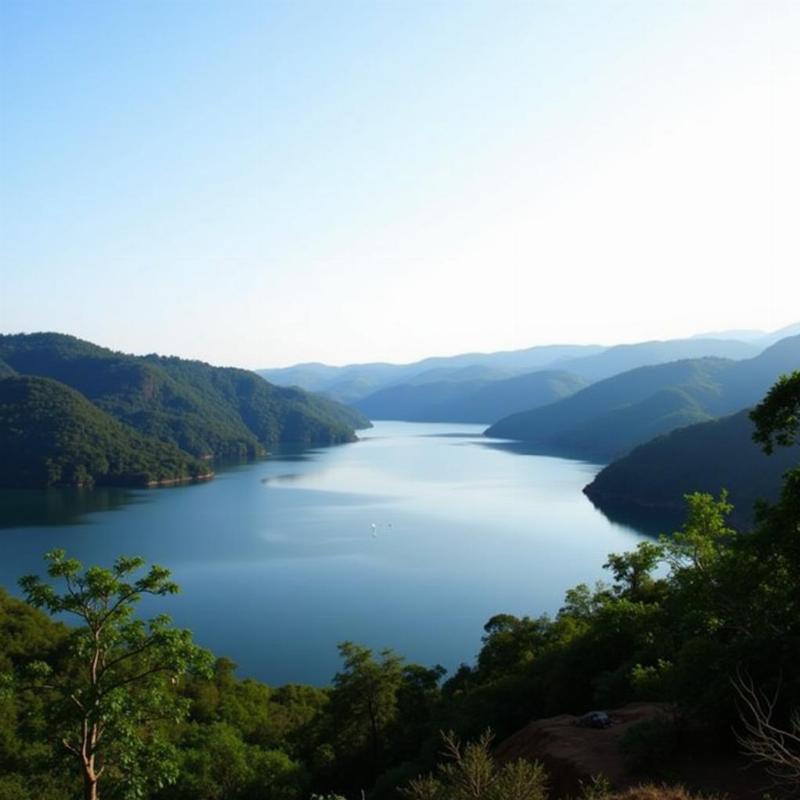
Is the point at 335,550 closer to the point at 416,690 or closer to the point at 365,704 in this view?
the point at 416,690

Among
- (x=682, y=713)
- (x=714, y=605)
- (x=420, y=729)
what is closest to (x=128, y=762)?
(x=682, y=713)

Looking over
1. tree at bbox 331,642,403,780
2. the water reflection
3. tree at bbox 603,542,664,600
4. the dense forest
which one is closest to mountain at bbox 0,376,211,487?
the water reflection

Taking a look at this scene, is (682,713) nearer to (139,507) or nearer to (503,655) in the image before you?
(503,655)

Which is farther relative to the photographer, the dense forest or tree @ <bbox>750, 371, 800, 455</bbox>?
tree @ <bbox>750, 371, 800, 455</bbox>

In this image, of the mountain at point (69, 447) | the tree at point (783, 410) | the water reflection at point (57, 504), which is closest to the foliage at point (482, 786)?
the tree at point (783, 410)

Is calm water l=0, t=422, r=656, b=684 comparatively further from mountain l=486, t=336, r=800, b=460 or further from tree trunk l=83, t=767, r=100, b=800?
mountain l=486, t=336, r=800, b=460
